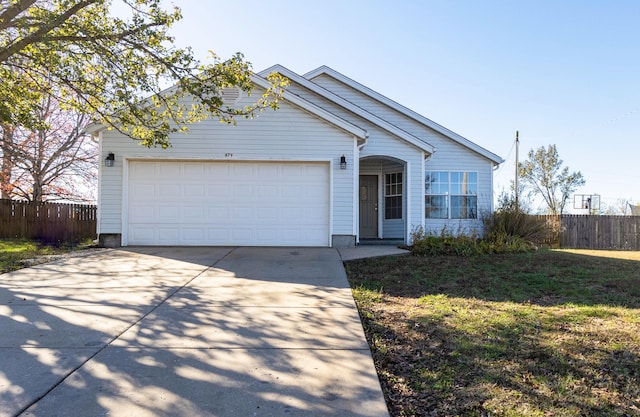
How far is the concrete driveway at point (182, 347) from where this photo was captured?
101 inches

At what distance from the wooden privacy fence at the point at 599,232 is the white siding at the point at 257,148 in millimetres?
10053

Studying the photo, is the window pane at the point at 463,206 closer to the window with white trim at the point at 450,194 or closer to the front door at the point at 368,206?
Answer: the window with white trim at the point at 450,194

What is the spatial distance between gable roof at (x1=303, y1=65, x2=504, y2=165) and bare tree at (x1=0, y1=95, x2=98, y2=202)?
13362mm

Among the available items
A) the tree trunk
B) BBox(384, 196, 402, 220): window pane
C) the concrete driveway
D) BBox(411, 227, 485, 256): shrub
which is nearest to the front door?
BBox(384, 196, 402, 220): window pane

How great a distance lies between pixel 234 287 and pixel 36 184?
18708 mm

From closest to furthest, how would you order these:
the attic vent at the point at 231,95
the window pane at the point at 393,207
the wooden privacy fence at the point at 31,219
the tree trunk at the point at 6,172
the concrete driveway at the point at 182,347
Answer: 1. the concrete driveway at the point at 182,347
2. the attic vent at the point at 231,95
3. the window pane at the point at 393,207
4. the wooden privacy fence at the point at 31,219
5. the tree trunk at the point at 6,172

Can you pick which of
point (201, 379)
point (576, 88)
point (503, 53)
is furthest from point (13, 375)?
point (576, 88)

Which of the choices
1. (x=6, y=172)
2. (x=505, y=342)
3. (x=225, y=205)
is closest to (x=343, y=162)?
(x=225, y=205)

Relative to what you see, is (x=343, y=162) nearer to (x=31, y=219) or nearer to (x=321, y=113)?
(x=321, y=113)

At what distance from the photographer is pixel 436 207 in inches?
539

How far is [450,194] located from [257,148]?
7.14m

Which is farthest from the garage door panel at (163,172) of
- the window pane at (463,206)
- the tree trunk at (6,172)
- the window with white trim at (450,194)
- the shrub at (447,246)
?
the tree trunk at (6,172)

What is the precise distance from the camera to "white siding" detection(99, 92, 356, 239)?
1045 centimetres

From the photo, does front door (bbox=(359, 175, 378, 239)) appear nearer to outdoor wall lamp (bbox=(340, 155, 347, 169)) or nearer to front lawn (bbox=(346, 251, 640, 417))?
outdoor wall lamp (bbox=(340, 155, 347, 169))
